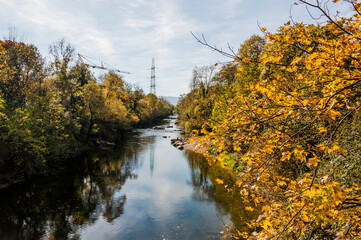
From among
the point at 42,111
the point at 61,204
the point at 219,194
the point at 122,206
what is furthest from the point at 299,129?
the point at 42,111

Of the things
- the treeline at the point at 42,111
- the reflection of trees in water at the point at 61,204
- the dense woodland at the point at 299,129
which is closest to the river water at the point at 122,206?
the reflection of trees in water at the point at 61,204

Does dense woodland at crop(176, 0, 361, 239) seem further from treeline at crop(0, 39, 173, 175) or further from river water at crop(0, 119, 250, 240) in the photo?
treeline at crop(0, 39, 173, 175)

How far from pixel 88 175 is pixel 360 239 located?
22389 mm

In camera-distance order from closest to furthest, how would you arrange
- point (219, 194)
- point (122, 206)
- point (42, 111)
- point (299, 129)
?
point (299, 129) → point (122, 206) → point (219, 194) → point (42, 111)

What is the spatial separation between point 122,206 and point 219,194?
724 cm

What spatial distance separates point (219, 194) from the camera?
1769 cm

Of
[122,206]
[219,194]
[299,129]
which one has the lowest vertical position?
[122,206]

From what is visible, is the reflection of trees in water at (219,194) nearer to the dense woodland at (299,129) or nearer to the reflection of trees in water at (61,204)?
the dense woodland at (299,129)

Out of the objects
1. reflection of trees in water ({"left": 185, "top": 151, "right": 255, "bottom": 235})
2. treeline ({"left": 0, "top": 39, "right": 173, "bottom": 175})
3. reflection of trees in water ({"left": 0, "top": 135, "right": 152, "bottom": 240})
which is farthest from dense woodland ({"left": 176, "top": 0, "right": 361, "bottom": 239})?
treeline ({"left": 0, "top": 39, "right": 173, "bottom": 175})

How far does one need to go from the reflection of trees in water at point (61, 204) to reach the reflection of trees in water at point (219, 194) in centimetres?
621

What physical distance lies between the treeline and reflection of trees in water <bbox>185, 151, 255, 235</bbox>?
13510 millimetres

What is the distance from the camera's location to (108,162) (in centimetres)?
2764

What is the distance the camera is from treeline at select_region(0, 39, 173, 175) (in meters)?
18.8

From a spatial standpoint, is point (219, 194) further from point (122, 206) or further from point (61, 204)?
point (61, 204)
